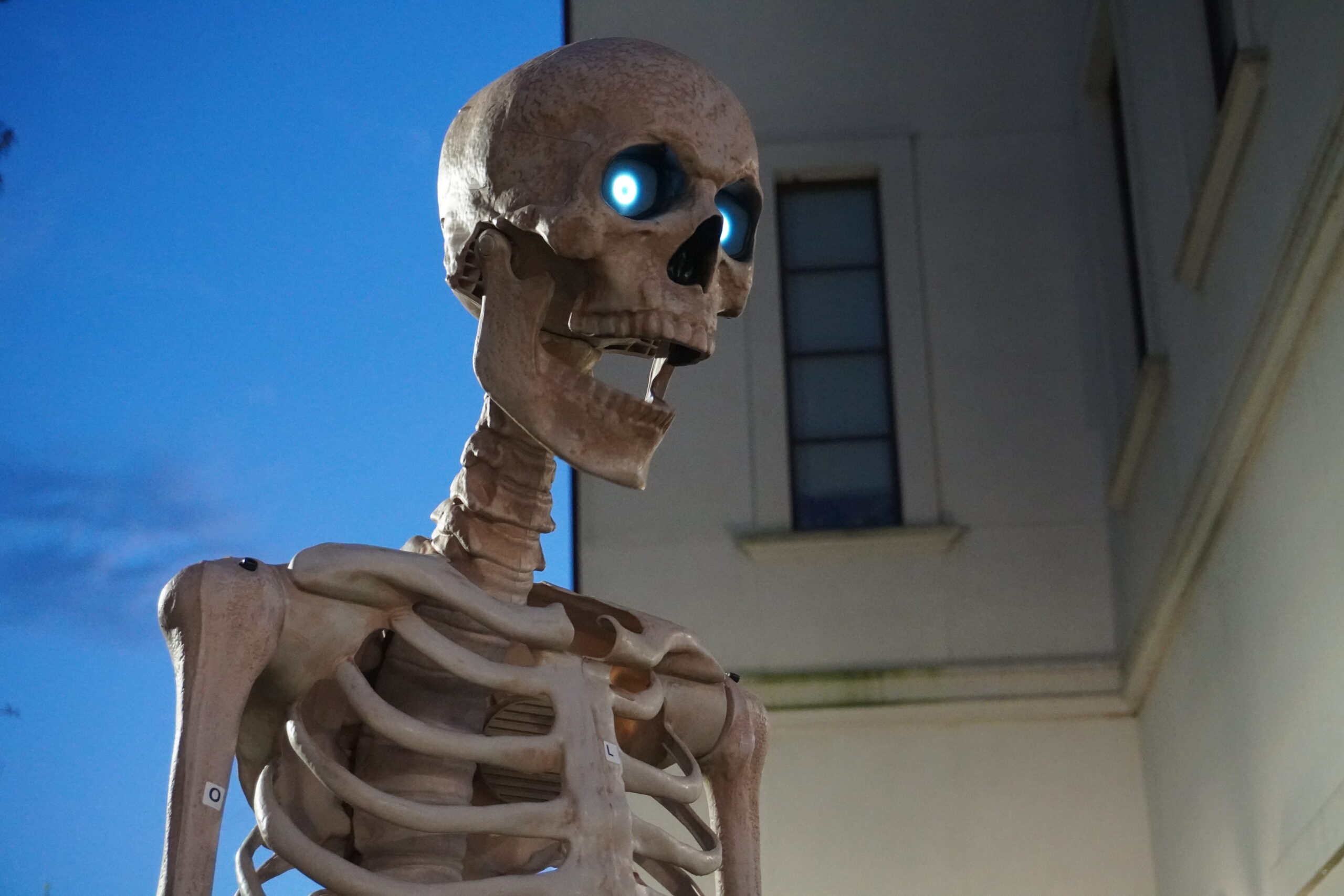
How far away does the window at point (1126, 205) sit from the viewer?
18.0 ft

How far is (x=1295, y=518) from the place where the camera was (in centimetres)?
356

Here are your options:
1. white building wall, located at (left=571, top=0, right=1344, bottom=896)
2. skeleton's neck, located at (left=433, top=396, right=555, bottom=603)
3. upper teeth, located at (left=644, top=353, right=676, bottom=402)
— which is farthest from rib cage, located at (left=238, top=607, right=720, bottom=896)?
white building wall, located at (left=571, top=0, right=1344, bottom=896)

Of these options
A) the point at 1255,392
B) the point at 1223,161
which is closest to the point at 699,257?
the point at 1255,392

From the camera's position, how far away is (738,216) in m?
2.30

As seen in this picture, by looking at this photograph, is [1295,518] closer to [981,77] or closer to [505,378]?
[505,378]

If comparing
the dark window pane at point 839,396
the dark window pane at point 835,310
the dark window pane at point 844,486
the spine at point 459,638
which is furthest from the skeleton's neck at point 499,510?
the dark window pane at point 835,310

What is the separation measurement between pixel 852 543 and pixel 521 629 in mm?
3664

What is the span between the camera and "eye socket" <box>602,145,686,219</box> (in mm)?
2113

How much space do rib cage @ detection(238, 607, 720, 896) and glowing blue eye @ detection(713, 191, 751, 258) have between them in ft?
1.92

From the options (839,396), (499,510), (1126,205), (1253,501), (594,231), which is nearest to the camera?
(594,231)

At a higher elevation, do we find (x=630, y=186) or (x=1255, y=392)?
(x=1255, y=392)

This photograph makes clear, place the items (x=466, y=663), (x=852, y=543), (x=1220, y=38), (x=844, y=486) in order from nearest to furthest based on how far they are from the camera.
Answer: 1. (x=466, y=663)
2. (x=1220, y=38)
3. (x=852, y=543)
4. (x=844, y=486)

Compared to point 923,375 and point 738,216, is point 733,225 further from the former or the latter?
point 923,375

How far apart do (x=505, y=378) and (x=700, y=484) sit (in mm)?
3620
